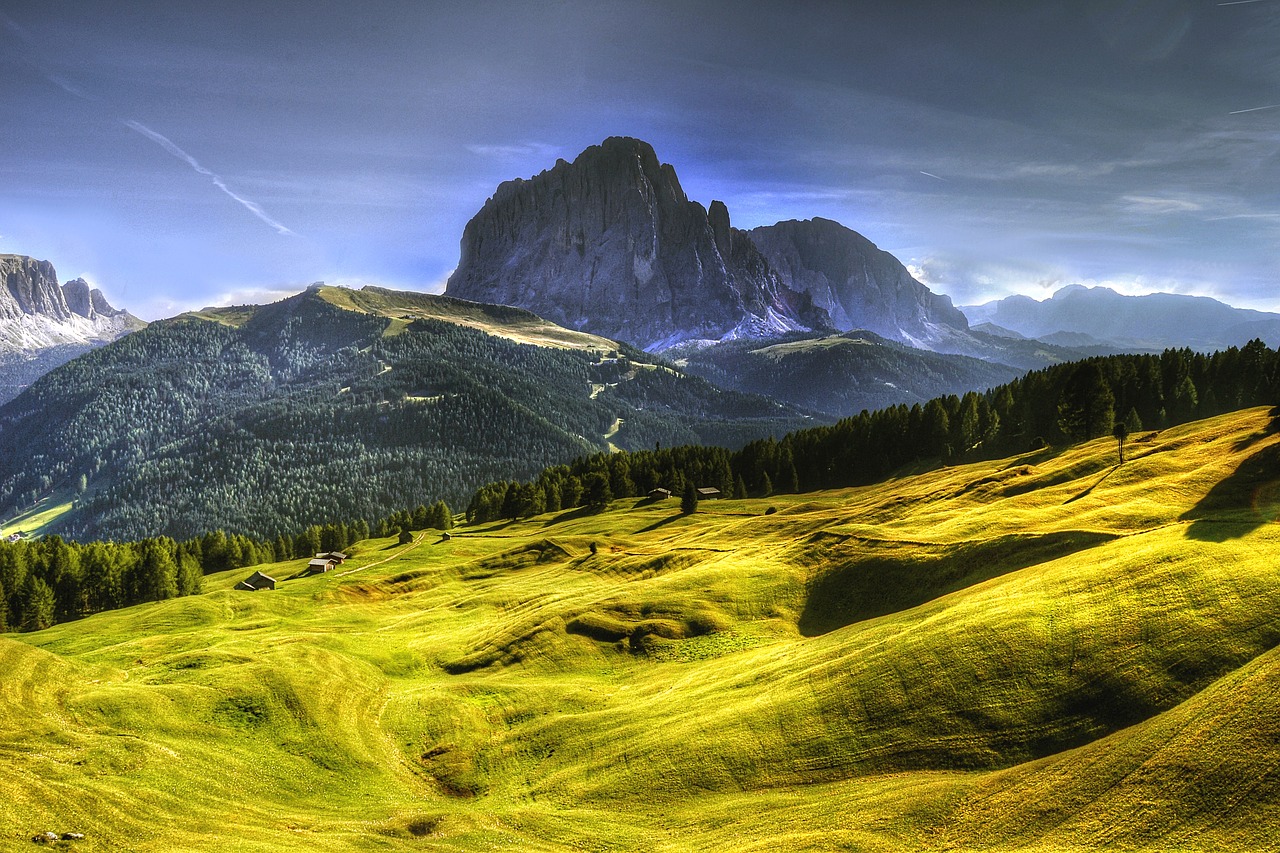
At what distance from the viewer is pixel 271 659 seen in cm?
6038

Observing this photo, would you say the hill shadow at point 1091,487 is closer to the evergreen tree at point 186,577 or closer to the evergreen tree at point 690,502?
the evergreen tree at point 690,502

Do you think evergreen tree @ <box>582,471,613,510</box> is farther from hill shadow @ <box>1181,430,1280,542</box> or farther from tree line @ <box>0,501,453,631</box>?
hill shadow @ <box>1181,430,1280,542</box>

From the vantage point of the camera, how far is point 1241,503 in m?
55.5

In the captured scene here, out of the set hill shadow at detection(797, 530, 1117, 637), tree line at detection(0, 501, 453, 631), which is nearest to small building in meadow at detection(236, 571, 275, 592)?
tree line at detection(0, 501, 453, 631)

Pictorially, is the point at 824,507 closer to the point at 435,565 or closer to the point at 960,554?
the point at 960,554

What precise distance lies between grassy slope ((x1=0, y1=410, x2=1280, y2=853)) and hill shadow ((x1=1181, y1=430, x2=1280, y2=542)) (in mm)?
410

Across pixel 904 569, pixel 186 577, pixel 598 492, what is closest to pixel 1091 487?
pixel 904 569

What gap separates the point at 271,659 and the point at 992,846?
5917 cm

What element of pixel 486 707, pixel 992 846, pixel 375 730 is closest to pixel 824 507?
pixel 486 707

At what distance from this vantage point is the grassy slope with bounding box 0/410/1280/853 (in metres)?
29.9

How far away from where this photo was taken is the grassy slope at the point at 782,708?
29.9 m

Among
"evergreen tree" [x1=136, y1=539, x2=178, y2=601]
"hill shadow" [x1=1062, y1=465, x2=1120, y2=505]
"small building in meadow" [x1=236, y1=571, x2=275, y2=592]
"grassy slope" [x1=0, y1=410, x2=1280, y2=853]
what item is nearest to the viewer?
"grassy slope" [x1=0, y1=410, x2=1280, y2=853]

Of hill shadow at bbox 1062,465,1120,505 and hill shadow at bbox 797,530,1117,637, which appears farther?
hill shadow at bbox 1062,465,1120,505

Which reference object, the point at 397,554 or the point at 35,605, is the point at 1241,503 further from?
the point at 35,605
